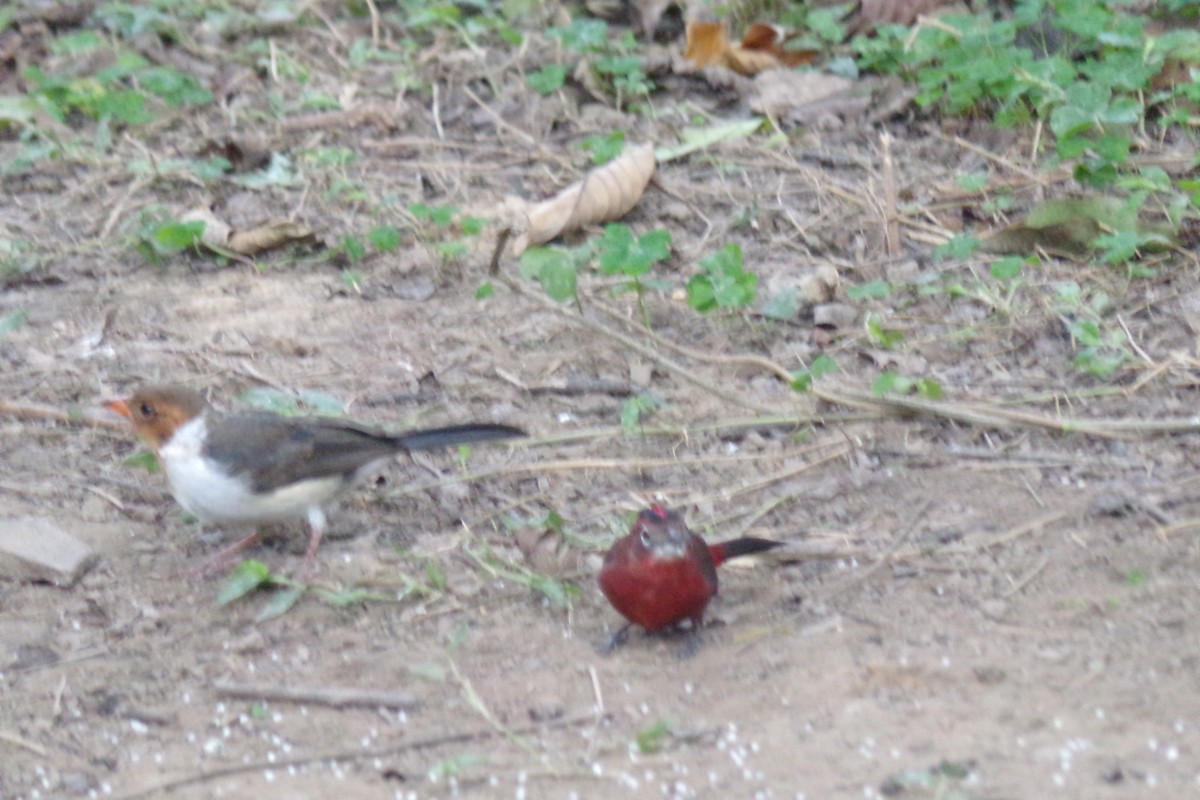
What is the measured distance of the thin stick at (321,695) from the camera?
160 inches

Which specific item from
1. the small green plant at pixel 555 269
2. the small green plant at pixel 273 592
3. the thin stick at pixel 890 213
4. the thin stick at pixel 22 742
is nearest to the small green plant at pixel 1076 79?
the thin stick at pixel 890 213

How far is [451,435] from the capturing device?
504cm

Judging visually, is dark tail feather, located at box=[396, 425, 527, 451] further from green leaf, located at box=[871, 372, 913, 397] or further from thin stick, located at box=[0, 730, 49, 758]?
thin stick, located at box=[0, 730, 49, 758]

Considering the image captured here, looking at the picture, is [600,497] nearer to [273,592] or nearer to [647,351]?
[647,351]

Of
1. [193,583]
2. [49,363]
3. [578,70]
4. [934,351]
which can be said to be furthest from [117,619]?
[578,70]

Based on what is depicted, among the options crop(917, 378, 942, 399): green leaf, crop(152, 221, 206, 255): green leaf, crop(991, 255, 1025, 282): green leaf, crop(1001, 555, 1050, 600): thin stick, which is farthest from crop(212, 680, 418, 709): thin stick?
crop(991, 255, 1025, 282): green leaf

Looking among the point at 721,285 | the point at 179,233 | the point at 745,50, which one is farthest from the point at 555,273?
the point at 745,50

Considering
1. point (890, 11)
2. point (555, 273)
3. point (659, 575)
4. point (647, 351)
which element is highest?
point (890, 11)

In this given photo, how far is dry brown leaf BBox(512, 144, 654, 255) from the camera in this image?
6.78 meters

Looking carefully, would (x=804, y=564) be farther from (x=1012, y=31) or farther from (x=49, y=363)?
(x=1012, y=31)

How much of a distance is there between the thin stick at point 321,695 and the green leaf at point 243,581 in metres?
0.47

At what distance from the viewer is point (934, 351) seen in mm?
5988

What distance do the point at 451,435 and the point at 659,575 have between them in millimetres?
1167

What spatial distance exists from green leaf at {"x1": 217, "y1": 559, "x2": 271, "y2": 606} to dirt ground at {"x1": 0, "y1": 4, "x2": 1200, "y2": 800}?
0.25 ft
